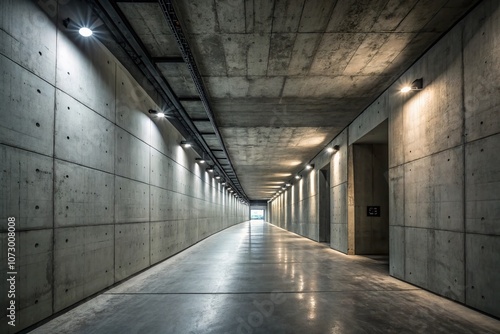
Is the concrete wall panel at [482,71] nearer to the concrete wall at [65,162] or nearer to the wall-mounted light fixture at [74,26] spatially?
the wall-mounted light fixture at [74,26]

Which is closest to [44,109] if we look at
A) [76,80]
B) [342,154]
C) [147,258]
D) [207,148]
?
[76,80]

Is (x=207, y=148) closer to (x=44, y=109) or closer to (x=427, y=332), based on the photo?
(x=44, y=109)

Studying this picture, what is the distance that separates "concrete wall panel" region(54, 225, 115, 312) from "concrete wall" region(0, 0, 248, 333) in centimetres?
2

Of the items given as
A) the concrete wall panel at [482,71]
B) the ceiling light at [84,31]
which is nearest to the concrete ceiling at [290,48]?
the concrete wall panel at [482,71]

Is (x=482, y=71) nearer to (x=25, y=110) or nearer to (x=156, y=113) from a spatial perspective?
(x=25, y=110)

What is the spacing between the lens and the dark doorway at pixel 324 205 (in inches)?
773

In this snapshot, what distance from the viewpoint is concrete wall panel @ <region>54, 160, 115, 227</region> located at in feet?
16.9

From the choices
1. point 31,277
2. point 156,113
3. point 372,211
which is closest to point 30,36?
point 31,277

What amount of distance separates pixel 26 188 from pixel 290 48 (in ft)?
17.5

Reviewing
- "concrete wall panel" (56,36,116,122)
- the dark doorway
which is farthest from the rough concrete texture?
the dark doorway

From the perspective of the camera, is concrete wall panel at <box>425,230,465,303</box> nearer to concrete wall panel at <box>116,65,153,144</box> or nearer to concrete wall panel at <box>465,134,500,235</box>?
concrete wall panel at <box>465,134,500,235</box>

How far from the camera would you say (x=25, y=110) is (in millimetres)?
4371

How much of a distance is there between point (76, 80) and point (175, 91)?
4255 mm

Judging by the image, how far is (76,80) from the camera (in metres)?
5.67
